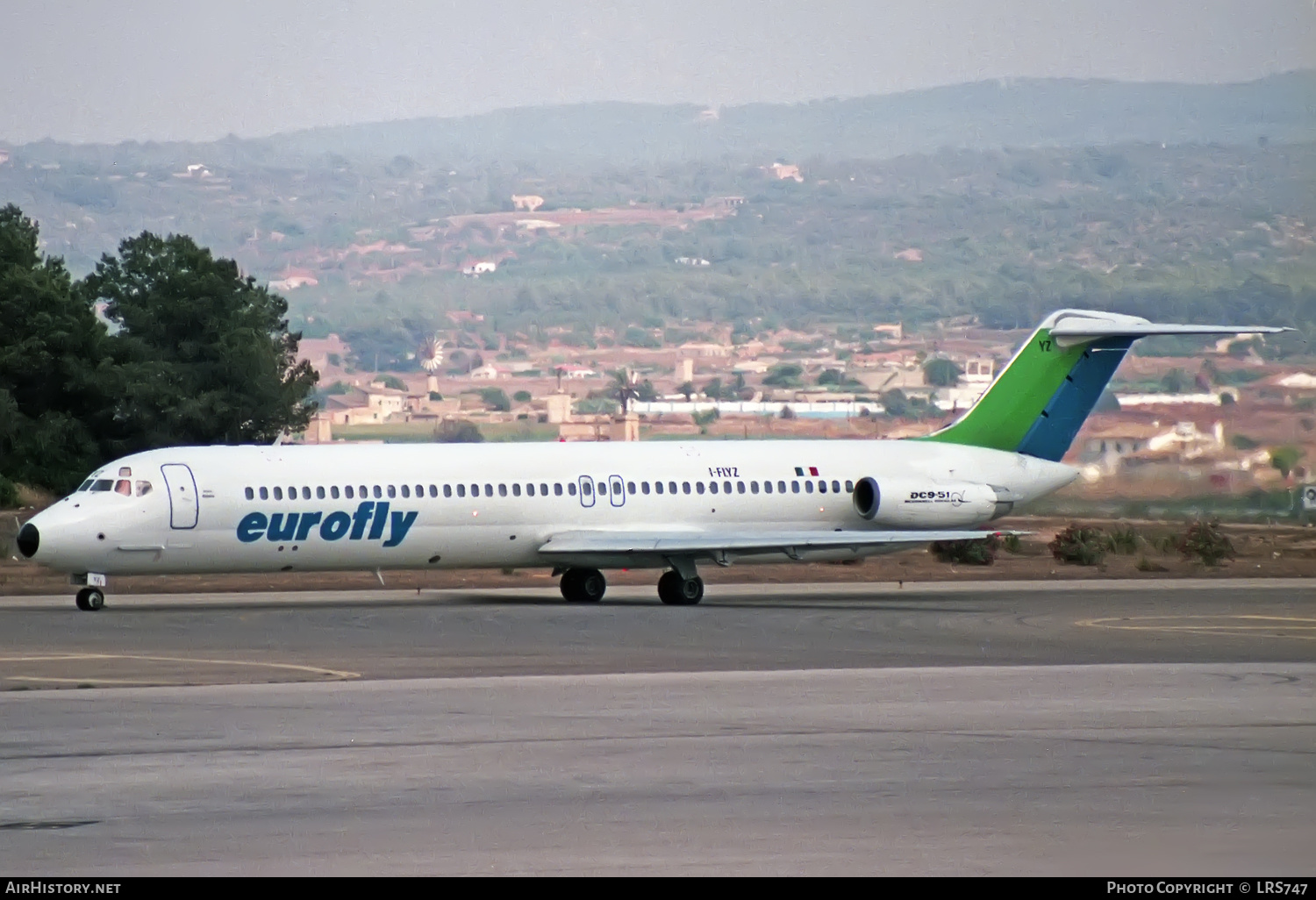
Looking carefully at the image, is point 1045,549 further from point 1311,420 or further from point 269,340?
point 269,340

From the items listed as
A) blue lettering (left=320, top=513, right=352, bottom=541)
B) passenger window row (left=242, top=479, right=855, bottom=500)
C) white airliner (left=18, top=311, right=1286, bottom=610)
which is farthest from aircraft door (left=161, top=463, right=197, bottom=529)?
blue lettering (left=320, top=513, right=352, bottom=541)

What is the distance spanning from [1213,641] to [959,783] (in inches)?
610

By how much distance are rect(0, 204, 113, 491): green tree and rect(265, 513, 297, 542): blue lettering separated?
3583 centimetres

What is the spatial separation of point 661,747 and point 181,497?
22.2 metres

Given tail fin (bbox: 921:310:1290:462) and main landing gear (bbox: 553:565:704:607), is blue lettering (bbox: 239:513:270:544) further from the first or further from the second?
Result: tail fin (bbox: 921:310:1290:462)

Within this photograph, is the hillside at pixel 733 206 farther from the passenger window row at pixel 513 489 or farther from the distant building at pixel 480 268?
the passenger window row at pixel 513 489

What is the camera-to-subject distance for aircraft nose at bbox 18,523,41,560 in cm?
3741

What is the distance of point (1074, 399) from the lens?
4769 cm

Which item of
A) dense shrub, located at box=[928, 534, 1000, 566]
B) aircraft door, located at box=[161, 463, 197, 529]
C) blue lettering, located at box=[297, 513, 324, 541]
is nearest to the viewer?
aircraft door, located at box=[161, 463, 197, 529]

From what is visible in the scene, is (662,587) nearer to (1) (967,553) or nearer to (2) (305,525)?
(2) (305,525)

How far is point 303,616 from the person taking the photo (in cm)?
3634

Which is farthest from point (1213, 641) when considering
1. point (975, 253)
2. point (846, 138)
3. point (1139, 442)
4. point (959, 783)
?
point (846, 138)

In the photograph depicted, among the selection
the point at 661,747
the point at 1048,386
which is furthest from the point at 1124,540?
the point at 661,747

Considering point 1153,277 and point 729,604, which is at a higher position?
point 1153,277
